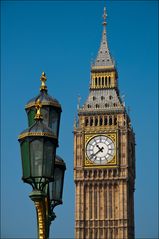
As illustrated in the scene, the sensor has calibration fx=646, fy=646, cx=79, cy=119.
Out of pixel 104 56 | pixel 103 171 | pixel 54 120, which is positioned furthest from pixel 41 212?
pixel 104 56

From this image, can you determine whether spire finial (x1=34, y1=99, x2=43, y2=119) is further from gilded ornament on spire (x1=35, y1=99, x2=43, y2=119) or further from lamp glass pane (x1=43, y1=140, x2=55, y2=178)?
lamp glass pane (x1=43, y1=140, x2=55, y2=178)

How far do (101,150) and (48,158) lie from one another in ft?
186

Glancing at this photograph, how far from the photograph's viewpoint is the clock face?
6512 cm

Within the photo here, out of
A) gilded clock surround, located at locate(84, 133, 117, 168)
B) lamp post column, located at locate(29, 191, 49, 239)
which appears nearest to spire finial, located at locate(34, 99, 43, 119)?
lamp post column, located at locate(29, 191, 49, 239)

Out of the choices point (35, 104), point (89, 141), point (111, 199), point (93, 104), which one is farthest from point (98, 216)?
point (35, 104)

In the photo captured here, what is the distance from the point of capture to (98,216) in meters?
64.8

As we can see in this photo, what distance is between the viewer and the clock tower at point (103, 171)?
64125 millimetres

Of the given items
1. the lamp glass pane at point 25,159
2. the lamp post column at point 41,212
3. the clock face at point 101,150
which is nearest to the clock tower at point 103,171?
the clock face at point 101,150

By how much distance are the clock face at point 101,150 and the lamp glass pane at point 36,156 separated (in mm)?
56493

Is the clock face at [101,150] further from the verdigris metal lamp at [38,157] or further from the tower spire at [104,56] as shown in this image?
the verdigris metal lamp at [38,157]

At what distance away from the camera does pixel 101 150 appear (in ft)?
213

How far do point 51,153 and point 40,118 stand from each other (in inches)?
26.6

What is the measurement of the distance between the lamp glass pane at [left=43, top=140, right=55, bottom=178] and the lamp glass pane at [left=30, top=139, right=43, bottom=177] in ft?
0.22

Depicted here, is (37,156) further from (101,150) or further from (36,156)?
(101,150)
